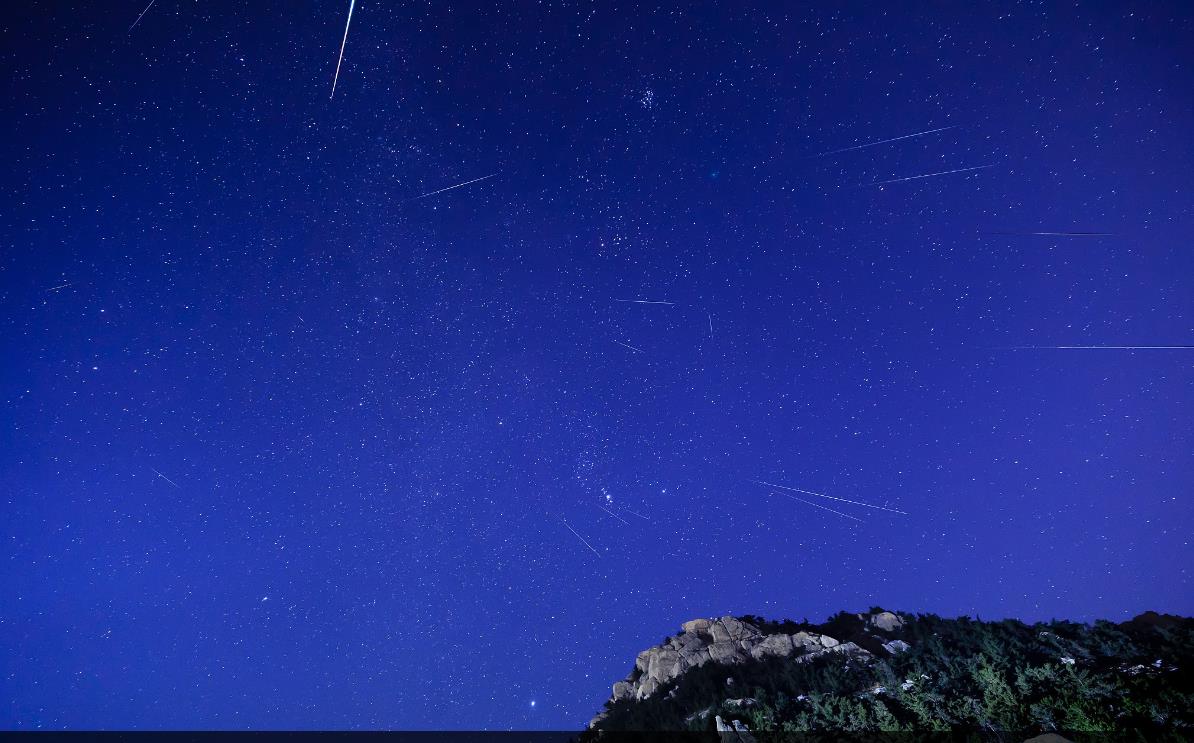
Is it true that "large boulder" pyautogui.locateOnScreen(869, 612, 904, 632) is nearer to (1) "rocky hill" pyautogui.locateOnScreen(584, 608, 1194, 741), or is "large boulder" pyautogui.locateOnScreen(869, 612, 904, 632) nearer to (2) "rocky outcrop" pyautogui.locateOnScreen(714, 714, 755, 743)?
(1) "rocky hill" pyautogui.locateOnScreen(584, 608, 1194, 741)

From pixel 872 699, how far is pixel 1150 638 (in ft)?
50.6

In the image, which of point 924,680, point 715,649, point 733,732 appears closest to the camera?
point 733,732

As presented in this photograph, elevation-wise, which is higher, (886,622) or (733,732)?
(886,622)

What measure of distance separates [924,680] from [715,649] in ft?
51.6

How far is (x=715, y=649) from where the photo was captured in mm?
38344

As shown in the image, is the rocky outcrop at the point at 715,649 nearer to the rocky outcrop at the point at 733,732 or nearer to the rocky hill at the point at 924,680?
the rocky hill at the point at 924,680

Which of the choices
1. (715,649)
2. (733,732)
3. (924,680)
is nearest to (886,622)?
(715,649)

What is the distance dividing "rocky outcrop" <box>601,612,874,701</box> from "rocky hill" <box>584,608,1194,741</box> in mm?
127

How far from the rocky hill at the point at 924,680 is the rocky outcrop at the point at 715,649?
0.13 meters

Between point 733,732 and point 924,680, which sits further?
point 924,680

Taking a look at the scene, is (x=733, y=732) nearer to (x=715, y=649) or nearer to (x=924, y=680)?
(x=924, y=680)

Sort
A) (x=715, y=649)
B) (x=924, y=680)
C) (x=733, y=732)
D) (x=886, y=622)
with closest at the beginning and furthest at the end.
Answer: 1. (x=733, y=732)
2. (x=924, y=680)
3. (x=886, y=622)
4. (x=715, y=649)

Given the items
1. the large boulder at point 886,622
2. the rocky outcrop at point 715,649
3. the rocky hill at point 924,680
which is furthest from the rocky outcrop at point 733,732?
the large boulder at point 886,622

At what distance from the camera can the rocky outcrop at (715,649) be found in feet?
114
